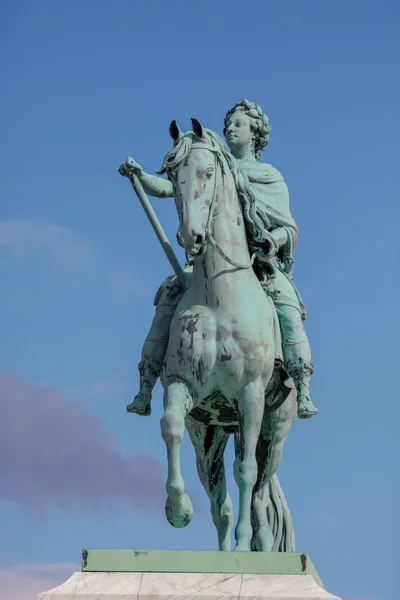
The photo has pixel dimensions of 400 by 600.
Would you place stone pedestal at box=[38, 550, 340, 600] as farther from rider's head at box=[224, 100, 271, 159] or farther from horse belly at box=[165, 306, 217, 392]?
rider's head at box=[224, 100, 271, 159]

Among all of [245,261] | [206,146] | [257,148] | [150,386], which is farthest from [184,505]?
[257,148]

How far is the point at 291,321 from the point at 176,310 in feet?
3.75

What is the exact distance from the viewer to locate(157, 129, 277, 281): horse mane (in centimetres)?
1311

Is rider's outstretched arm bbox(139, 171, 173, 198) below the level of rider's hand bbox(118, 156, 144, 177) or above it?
below

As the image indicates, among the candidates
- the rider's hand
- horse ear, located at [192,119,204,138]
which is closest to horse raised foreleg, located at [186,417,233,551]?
the rider's hand

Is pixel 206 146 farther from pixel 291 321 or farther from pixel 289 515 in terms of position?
pixel 289 515

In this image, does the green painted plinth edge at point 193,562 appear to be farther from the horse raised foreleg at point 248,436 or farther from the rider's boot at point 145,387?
the rider's boot at point 145,387

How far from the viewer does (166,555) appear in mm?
12195

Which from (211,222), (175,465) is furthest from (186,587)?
(211,222)

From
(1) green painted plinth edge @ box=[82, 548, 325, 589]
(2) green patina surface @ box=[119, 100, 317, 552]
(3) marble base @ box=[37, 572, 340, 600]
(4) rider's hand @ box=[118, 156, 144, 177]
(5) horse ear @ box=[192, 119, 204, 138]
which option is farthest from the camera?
(4) rider's hand @ box=[118, 156, 144, 177]

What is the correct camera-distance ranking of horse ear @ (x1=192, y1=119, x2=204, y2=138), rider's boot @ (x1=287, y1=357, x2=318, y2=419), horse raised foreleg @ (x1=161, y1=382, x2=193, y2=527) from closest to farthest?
1. horse raised foreleg @ (x1=161, y1=382, x2=193, y2=527)
2. horse ear @ (x1=192, y1=119, x2=204, y2=138)
3. rider's boot @ (x1=287, y1=357, x2=318, y2=419)

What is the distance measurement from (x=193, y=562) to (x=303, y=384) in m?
2.16

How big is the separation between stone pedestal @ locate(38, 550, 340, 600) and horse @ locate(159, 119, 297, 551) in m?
0.50

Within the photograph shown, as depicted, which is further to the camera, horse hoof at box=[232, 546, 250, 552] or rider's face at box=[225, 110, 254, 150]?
rider's face at box=[225, 110, 254, 150]
